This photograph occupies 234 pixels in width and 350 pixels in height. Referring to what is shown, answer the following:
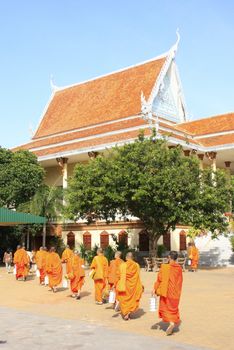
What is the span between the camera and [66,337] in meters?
7.16

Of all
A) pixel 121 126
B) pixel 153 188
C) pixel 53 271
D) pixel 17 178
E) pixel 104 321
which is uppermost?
pixel 121 126

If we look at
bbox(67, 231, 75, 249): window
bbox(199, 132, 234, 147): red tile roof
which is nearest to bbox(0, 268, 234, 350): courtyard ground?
bbox(67, 231, 75, 249): window

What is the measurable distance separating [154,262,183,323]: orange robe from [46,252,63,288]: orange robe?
602cm

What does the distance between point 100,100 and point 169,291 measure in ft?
88.7

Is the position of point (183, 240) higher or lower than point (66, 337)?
higher

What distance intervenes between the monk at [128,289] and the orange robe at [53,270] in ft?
15.5

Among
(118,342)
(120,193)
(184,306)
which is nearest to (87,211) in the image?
(120,193)

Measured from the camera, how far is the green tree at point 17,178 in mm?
24359

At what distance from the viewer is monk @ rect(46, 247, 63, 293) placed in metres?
13.5

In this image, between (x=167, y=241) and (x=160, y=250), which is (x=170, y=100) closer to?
(x=167, y=241)

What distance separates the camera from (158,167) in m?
18.7

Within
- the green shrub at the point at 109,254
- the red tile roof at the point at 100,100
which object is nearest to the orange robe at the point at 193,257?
the green shrub at the point at 109,254

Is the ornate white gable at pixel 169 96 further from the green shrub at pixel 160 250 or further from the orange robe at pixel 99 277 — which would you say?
the orange robe at pixel 99 277

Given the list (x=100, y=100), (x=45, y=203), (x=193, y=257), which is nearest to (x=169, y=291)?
(x=193, y=257)
